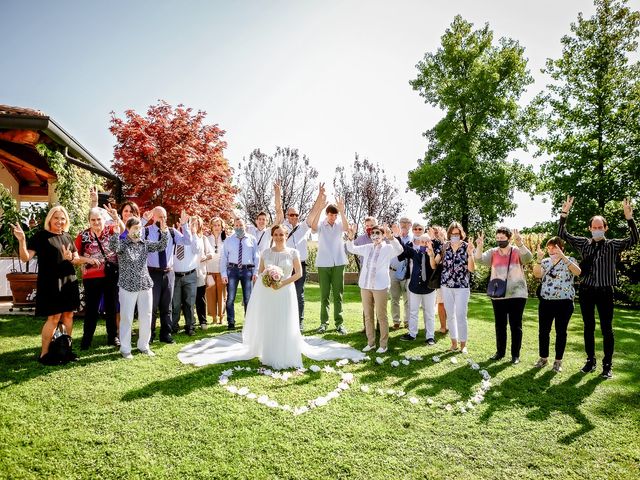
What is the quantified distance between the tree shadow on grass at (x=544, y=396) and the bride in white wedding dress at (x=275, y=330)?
6.97ft

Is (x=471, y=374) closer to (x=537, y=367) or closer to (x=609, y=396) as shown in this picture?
(x=537, y=367)

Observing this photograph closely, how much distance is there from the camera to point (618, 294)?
14.3m

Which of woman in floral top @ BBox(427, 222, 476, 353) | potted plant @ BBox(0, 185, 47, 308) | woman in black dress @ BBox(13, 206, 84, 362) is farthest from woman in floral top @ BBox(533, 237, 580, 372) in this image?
potted plant @ BBox(0, 185, 47, 308)

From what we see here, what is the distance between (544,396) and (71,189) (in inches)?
371

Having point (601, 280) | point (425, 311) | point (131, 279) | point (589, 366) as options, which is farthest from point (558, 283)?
point (131, 279)

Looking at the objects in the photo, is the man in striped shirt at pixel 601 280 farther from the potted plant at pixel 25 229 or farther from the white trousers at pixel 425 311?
the potted plant at pixel 25 229

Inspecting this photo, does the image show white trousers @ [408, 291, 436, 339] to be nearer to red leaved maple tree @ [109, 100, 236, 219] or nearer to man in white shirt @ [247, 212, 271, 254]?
man in white shirt @ [247, 212, 271, 254]

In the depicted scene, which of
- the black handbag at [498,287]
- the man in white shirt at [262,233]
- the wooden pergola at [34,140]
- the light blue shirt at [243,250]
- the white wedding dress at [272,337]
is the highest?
the wooden pergola at [34,140]

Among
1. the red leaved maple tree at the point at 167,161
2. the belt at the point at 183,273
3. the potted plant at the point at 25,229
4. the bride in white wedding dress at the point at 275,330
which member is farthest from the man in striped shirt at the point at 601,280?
the red leaved maple tree at the point at 167,161

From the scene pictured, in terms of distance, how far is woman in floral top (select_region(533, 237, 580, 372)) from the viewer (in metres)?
5.67

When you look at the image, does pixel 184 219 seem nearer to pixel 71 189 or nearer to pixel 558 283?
pixel 71 189

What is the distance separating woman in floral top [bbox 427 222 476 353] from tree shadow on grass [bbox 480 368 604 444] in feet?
4.04

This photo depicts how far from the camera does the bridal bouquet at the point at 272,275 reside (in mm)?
5521

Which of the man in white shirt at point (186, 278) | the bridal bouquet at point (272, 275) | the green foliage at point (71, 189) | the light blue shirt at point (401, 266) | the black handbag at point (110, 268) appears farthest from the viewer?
the light blue shirt at point (401, 266)
